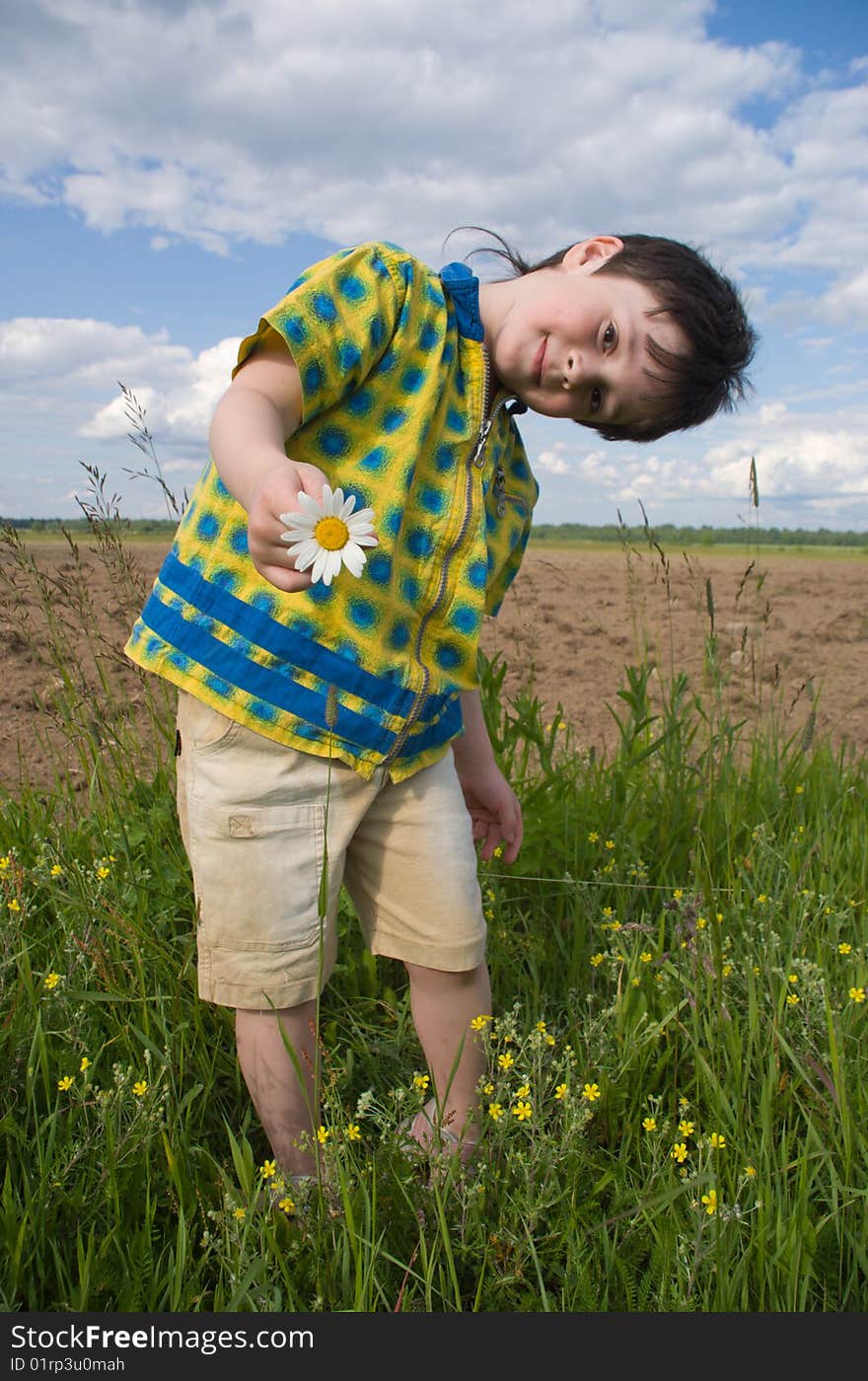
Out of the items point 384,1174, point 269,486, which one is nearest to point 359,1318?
point 384,1174

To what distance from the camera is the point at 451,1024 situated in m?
1.81

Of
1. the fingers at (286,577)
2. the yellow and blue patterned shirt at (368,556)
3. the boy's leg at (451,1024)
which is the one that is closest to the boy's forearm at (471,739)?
the yellow and blue patterned shirt at (368,556)

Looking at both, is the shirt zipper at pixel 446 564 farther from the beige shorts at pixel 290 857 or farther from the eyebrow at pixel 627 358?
the eyebrow at pixel 627 358

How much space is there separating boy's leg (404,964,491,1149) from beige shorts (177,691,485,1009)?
4 centimetres

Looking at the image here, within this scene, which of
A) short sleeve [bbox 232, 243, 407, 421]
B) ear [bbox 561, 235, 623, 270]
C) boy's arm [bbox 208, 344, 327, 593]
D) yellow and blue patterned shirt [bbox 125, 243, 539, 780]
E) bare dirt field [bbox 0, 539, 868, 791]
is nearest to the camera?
boy's arm [bbox 208, 344, 327, 593]

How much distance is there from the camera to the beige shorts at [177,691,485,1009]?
164 cm

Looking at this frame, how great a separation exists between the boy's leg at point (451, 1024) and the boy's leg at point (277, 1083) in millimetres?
230

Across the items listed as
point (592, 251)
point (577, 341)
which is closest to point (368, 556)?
point (577, 341)

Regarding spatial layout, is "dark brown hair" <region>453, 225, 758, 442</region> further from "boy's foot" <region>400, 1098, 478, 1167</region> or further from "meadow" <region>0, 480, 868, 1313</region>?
"boy's foot" <region>400, 1098, 478, 1167</region>

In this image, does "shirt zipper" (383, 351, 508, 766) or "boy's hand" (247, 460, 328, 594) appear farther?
"shirt zipper" (383, 351, 508, 766)

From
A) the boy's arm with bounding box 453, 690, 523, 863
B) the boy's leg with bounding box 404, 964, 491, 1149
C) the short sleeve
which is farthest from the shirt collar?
the boy's leg with bounding box 404, 964, 491, 1149

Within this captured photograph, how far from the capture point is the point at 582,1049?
197cm

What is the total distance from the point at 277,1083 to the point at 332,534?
1.02 metres

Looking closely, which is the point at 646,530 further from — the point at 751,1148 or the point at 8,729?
the point at 8,729
